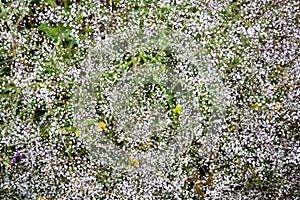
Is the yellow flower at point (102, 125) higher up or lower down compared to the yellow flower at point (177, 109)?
lower down

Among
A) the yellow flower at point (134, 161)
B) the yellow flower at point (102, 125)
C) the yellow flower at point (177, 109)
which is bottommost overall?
the yellow flower at point (134, 161)

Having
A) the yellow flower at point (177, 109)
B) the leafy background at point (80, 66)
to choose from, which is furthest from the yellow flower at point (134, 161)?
the yellow flower at point (177, 109)

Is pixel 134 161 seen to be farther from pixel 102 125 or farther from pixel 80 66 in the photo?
pixel 80 66

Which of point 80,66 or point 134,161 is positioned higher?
point 80,66

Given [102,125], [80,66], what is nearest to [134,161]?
[102,125]

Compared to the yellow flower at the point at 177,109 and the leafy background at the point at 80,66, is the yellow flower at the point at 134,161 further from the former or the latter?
the yellow flower at the point at 177,109

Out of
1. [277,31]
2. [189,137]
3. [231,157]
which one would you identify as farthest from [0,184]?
[277,31]

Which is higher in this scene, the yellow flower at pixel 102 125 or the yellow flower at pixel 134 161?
the yellow flower at pixel 102 125

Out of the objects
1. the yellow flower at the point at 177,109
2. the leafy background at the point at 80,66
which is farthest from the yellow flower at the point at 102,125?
the yellow flower at the point at 177,109

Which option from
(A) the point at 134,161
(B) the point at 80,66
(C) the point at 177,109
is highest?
(B) the point at 80,66
